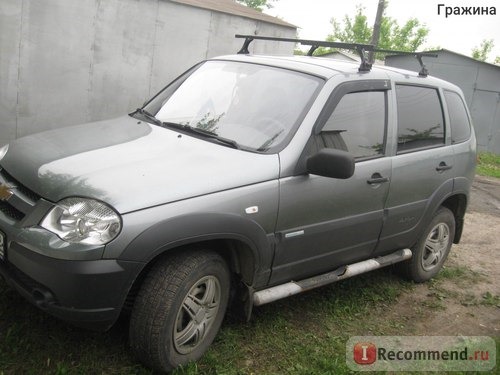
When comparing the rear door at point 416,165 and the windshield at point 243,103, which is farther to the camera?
the rear door at point 416,165

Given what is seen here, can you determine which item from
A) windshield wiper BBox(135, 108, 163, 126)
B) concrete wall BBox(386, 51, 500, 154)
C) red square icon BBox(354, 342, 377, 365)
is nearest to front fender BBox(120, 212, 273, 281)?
red square icon BBox(354, 342, 377, 365)

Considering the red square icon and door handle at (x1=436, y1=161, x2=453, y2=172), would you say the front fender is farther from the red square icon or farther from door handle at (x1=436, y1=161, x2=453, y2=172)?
door handle at (x1=436, y1=161, x2=453, y2=172)

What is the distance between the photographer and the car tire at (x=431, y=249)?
16.0 feet

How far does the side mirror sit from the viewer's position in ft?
10.5

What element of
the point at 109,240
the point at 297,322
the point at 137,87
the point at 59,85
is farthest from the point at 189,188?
the point at 137,87

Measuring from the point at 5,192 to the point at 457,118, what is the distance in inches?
156

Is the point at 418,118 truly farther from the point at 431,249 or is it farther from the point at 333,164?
the point at 333,164

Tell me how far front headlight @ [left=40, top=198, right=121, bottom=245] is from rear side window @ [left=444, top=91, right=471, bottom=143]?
11.3 ft

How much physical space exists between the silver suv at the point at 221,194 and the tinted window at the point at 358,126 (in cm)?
1

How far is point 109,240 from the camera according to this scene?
261 centimetres

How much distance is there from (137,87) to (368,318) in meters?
5.53

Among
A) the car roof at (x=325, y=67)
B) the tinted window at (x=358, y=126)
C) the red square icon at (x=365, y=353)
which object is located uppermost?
the car roof at (x=325, y=67)

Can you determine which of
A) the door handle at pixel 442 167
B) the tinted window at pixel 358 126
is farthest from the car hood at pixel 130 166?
the door handle at pixel 442 167

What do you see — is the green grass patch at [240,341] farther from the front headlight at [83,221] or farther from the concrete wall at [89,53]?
the concrete wall at [89,53]
